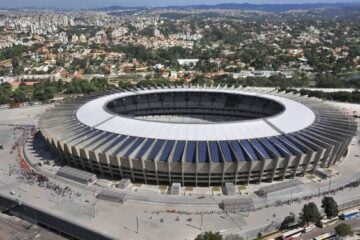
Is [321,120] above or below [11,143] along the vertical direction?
above

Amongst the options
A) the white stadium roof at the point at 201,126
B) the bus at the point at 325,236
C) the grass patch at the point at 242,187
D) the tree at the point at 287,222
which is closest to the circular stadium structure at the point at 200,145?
the white stadium roof at the point at 201,126

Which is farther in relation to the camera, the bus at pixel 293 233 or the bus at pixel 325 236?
the bus at pixel 293 233

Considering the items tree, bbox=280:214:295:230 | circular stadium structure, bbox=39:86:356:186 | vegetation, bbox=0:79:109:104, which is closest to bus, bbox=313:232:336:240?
tree, bbox=280:214:295:230

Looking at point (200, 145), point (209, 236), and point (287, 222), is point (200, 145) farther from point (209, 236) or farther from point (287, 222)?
point (209, 236)

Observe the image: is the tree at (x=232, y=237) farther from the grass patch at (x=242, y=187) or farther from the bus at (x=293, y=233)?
the grass patch at (x=242, y=187)

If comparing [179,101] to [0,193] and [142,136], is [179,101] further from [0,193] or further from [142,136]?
[0,193]

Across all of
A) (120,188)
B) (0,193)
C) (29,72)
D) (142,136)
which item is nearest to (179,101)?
(142,136)
